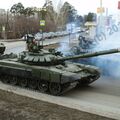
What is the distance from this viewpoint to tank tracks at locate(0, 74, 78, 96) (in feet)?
42.3

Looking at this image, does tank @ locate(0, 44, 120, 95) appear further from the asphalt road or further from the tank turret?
the asphalt road

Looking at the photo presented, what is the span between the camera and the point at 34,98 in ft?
39.3

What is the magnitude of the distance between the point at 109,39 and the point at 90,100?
28.7 feet

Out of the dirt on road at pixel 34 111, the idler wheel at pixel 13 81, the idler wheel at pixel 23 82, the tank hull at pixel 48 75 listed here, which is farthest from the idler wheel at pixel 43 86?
the dirt on road at pixel 34 111

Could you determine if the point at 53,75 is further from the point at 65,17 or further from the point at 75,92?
the point at 65,17

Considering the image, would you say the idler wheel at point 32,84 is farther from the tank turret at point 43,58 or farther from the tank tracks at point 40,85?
the tank turret at point 43,58

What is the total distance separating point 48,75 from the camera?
12.8 meters

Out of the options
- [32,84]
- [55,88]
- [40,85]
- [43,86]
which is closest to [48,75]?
[55,88]

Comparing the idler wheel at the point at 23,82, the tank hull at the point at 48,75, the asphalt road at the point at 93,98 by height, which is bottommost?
the asphalt road at the point at 93,98

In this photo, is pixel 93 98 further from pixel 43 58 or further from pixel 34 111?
pixel 34 111

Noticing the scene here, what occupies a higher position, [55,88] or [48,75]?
[48,75]

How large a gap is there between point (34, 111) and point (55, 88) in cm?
329

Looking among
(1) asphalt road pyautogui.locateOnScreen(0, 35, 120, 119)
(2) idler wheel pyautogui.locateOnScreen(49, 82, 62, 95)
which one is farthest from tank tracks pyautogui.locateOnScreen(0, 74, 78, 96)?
(1) asphalt road pyautogui.locateOnScreen(0, 35, 120, 119)

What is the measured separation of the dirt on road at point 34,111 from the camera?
9.18 m
